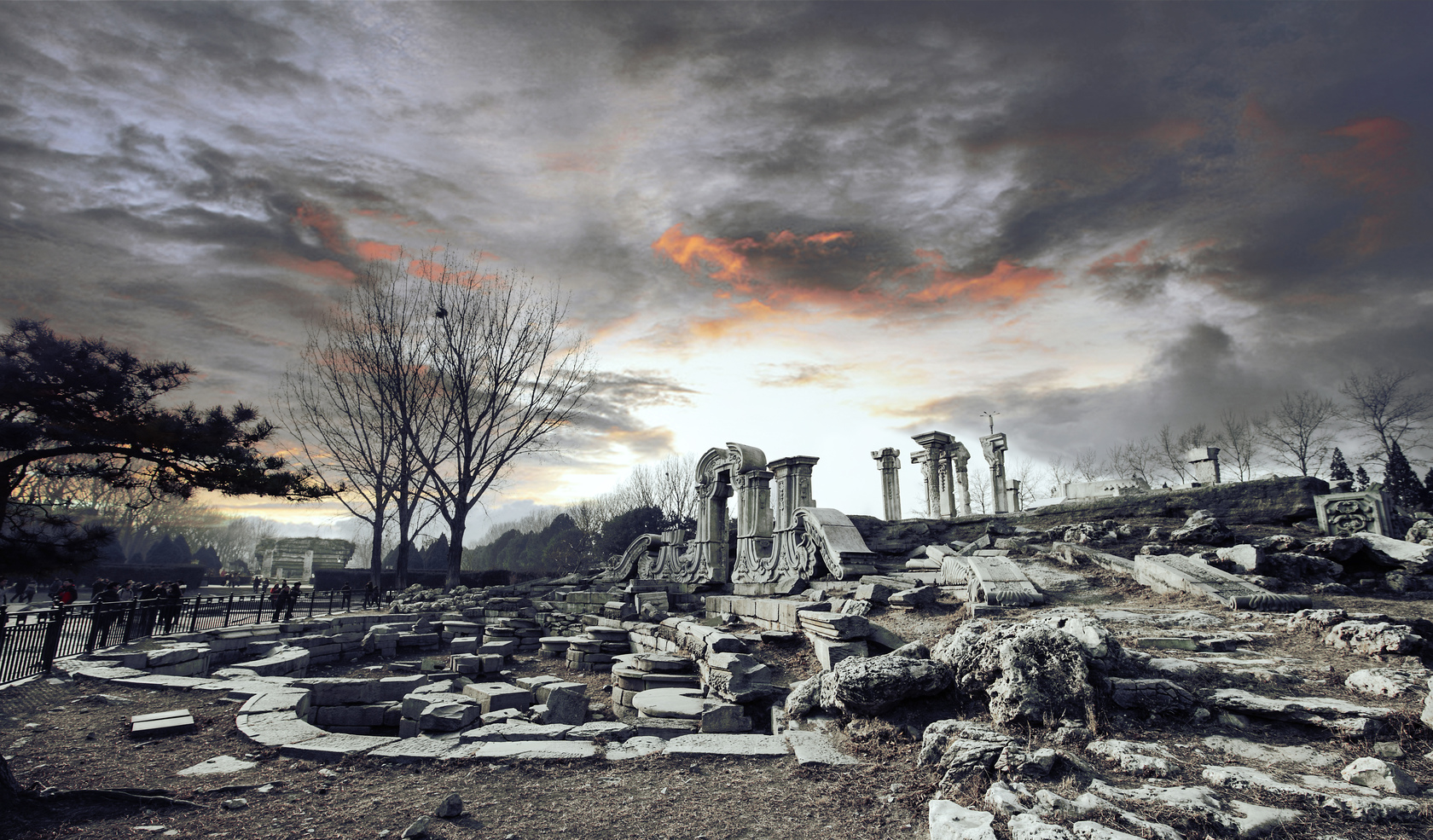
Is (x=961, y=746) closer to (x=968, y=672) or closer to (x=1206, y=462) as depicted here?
(x=968, y=672)

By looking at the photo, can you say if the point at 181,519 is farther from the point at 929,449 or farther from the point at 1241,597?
the point at 1241,597

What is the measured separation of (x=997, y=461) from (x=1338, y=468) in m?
23.6

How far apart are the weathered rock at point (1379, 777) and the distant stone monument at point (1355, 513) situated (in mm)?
11989

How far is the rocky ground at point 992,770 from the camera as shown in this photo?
3.57 metres

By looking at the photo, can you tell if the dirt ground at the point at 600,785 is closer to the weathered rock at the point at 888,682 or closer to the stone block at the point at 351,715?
the weathered rock at the point at 888,682

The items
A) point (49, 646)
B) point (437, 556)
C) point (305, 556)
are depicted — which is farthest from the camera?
point (305, 556)

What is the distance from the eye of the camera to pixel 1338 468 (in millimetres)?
34844

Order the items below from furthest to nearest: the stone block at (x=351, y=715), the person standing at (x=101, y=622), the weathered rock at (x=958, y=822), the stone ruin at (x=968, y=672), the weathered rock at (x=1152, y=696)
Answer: the person standing at (x=101, y=622) → the stone block at (x=351, y=715) → the weathered rock at (x=1152, y=696) → the stone ruin at (x=968, y=672) → the weathered rock at (x=958, y=822)

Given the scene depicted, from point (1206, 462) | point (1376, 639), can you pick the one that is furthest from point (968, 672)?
point (1206, 462)

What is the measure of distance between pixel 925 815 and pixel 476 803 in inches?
126

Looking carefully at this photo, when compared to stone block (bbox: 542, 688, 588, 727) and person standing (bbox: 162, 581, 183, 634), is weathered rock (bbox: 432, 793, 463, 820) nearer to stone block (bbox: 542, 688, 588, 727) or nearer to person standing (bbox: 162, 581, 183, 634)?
stone block (bbox: 542, 688, 588, 727)

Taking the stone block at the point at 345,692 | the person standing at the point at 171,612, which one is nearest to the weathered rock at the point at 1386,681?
the stone block at the point at 345,692

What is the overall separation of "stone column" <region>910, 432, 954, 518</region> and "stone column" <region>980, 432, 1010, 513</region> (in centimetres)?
278

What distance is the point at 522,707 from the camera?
7.50m
